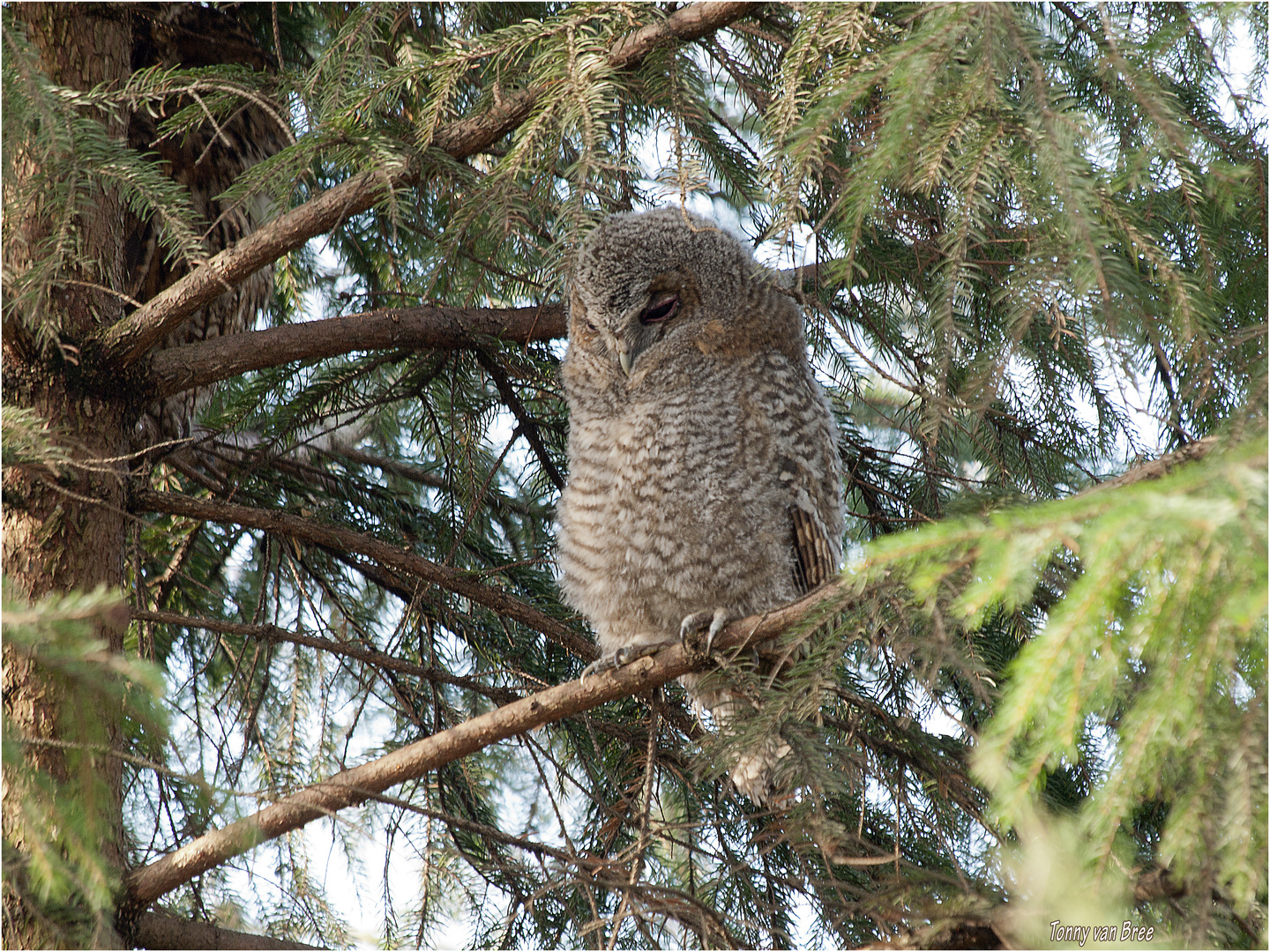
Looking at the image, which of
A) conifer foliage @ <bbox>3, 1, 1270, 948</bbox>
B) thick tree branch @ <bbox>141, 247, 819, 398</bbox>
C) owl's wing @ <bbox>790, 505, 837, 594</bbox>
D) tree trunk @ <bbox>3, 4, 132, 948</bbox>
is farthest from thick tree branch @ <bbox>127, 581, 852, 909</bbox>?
thick tree branch @ <bbox>141, 247, 819, 398</bbox>

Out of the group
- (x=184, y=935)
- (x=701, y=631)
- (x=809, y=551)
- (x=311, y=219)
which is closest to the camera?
(x=184, y=935)

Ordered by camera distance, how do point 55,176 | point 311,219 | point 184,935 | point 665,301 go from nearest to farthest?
point 55,176 < point 184,935 < point 311,219 < point 665,301

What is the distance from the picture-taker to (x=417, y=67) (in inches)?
82.4

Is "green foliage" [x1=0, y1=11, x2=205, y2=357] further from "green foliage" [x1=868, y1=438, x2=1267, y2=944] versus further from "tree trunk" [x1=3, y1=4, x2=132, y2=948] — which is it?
"green foliage" [x1=868, y1=438, x2=1267, y2=944]

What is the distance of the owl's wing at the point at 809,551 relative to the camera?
2.73m

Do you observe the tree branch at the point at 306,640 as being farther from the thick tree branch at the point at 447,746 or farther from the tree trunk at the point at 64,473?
the thick tree branch at the point at 447,746

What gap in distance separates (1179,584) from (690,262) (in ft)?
6.59

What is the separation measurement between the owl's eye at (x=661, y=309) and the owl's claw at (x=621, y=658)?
3.27 feet

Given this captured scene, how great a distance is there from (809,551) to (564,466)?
3.11 feet

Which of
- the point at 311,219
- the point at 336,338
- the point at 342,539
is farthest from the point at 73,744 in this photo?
the point at 336,338

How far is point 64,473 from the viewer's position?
2.27m

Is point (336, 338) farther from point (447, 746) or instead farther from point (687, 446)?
point (447, 746)

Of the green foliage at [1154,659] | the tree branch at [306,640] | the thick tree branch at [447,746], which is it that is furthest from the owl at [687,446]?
the green foliage at [1154,659]

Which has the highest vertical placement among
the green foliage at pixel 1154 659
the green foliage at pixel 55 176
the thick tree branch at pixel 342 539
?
the green foliage at pixel 55 176
